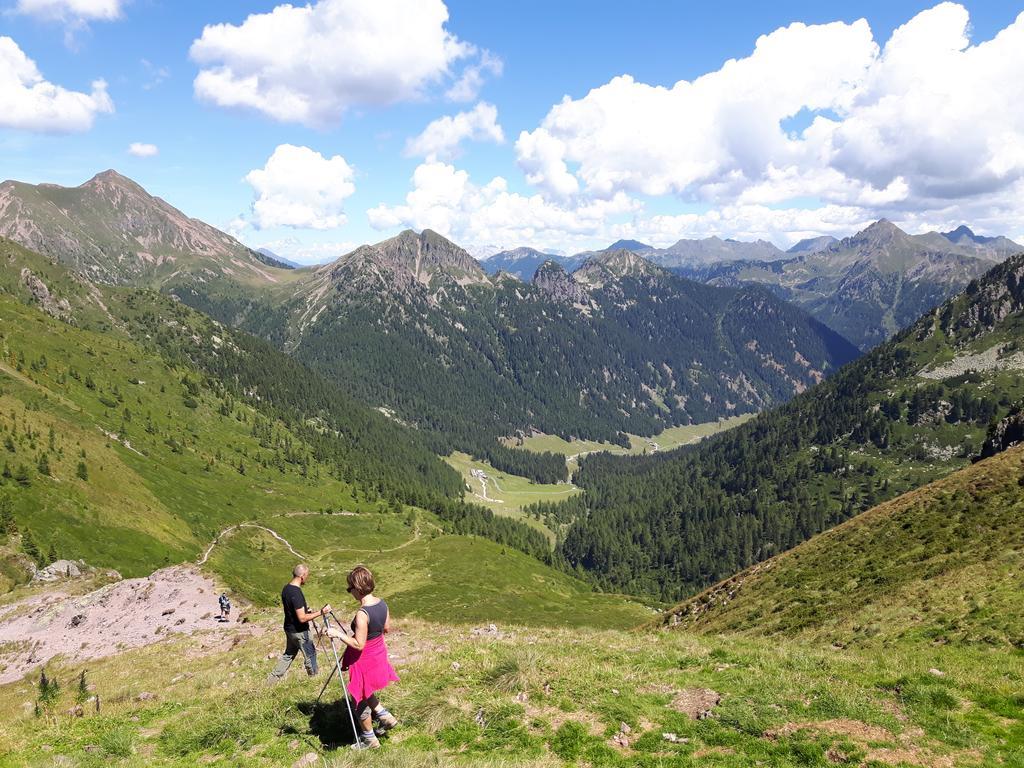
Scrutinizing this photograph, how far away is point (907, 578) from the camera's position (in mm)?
36469

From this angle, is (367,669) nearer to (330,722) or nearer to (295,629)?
(330,722)

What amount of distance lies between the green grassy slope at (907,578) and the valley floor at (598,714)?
5706 millimetres

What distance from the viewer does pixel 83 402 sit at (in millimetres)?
170500

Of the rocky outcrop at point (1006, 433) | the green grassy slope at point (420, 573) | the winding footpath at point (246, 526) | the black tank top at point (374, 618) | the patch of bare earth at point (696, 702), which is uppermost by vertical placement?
the black tank top at point (374, 618)

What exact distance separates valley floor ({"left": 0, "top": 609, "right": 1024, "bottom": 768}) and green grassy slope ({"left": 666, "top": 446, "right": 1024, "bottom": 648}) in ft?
18.7

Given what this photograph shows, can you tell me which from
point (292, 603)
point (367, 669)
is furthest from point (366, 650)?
point (292, 603)

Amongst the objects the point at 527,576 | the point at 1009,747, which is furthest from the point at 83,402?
the point at 1009,747

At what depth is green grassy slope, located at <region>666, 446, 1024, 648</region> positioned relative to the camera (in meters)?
27.5

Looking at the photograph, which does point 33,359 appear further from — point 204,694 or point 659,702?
point 659,702

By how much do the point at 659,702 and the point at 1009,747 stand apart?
936 centimetres

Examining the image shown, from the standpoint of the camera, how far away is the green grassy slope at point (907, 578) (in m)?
27.5

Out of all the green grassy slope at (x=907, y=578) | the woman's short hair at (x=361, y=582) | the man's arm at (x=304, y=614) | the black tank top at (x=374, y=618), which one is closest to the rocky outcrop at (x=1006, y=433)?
the green grassy slope at (x=907, y=578)

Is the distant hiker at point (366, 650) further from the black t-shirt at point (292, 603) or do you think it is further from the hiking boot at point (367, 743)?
the black t-shirt at point (292, 603)

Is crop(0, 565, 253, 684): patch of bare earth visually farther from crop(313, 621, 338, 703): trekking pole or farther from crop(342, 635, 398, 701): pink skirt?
crop(342, 635, 398, 701): pink skirt
